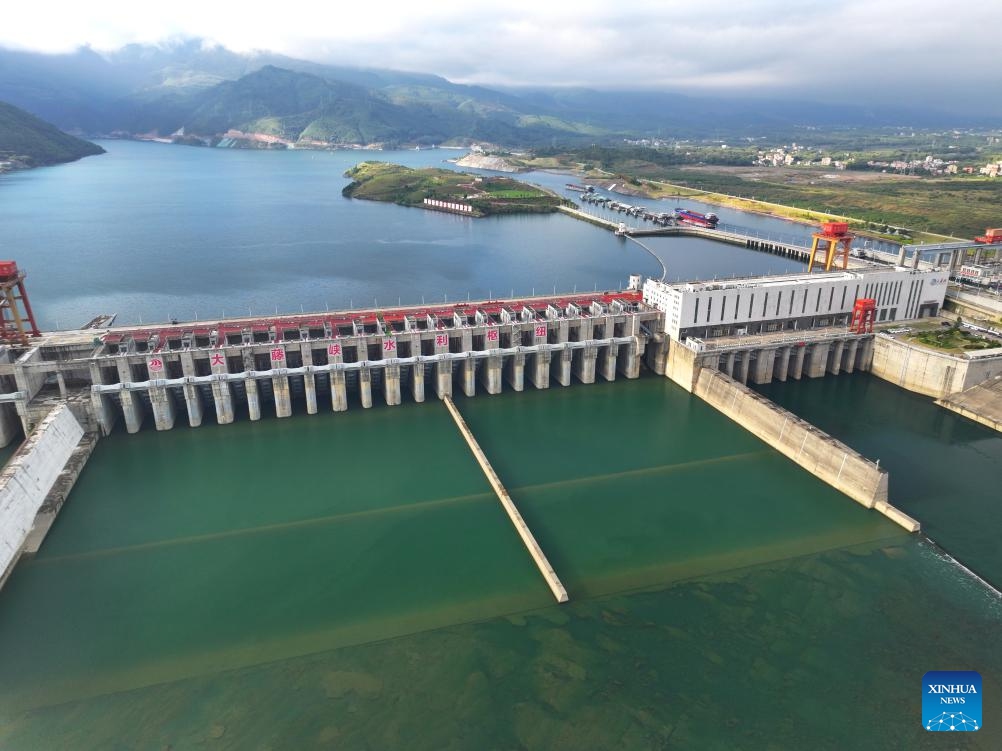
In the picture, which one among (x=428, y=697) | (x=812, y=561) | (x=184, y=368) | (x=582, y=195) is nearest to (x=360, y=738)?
(x=428, y=697)

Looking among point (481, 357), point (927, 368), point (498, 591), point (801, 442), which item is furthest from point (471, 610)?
point (927, 368)

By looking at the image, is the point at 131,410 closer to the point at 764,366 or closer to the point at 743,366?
the point at 743,366

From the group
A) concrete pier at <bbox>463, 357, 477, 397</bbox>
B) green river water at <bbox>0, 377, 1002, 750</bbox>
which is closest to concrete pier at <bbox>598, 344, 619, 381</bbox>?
concrete pier at <bbox>463, 357, 477, 397</bbox>

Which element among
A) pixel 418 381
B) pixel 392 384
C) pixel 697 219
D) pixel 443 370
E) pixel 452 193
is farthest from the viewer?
pixel 452 193

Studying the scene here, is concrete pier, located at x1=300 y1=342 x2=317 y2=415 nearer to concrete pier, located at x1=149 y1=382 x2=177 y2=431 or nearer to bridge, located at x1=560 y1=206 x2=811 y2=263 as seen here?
concrete pier, located at x1=149 y1=382 x2=177 y2=431

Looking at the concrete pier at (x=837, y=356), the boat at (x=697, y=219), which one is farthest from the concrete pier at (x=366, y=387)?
the boat at (x=697, y=219)

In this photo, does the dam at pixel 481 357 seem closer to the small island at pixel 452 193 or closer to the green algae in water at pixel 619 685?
the green algae in water at pixel 619 685
